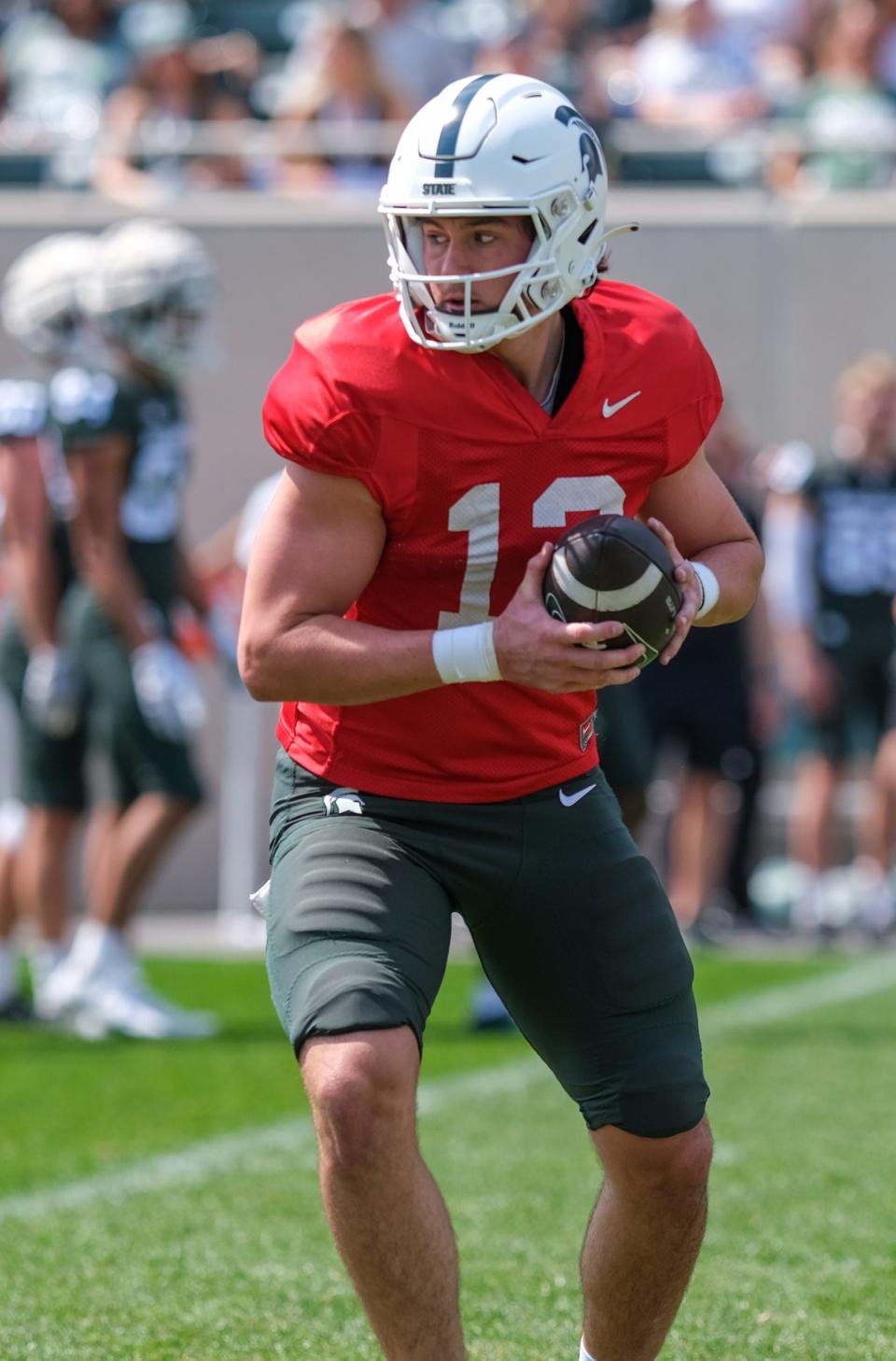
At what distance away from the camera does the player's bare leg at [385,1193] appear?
2734 millimetres

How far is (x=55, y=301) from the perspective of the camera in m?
7.09

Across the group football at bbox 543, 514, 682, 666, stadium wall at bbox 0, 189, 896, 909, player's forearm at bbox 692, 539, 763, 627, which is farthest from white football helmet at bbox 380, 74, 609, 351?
stadium wall at bbox 0, 189, 896, 909

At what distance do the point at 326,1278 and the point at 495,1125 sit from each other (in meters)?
1.44

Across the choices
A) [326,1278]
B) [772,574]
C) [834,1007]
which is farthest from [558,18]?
[326,1278]

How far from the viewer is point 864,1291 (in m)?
3.97

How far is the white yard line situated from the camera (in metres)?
4.77

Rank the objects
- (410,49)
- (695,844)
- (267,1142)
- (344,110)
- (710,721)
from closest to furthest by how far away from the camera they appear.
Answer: (267,1142) < (695,844) < (710,721) < (344,110) < (410,49)

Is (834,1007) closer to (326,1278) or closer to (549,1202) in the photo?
(549,1202)

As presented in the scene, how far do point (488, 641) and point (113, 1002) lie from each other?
4211 millimetres

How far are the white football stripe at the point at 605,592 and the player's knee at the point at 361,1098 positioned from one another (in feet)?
2.04

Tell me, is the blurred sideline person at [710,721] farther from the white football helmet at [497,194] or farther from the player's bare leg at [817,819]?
the white football helmet at [497,194]

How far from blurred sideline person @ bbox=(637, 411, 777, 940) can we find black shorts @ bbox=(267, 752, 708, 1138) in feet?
19.5

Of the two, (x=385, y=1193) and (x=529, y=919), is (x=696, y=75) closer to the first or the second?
(x=529, y=919)

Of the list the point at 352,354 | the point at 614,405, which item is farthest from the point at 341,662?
the point at 614,405
